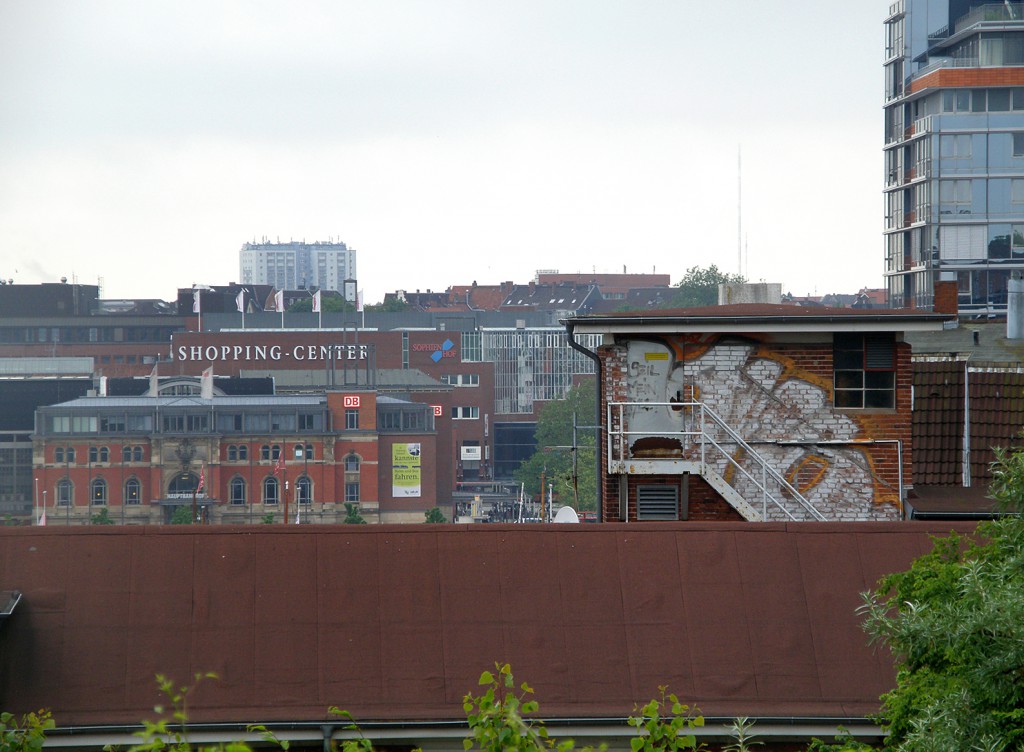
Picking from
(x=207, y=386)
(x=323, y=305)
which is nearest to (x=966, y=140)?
(x=207, y=386)

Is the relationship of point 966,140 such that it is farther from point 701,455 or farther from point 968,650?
point 968,650

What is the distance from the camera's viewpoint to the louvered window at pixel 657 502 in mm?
18062

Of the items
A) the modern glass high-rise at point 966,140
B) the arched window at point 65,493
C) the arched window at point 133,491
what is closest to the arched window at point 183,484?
the arched window at point 133,491

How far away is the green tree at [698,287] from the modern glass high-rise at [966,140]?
346 feet

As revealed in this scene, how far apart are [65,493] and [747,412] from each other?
325 feet

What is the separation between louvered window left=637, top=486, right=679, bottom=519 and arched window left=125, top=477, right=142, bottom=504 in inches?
3795

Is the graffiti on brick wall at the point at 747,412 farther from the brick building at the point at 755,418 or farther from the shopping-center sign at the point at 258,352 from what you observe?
the shopping-center sign at the point at 258,352

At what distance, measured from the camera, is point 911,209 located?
250 feet

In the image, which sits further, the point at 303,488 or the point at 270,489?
the point at 303,488

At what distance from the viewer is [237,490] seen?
10856cm

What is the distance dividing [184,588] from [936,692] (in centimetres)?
687

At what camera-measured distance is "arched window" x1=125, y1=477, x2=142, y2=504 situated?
4267 inches

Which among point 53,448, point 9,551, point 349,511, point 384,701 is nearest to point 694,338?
point 384,701

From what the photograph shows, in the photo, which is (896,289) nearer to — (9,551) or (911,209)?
(911,209)
